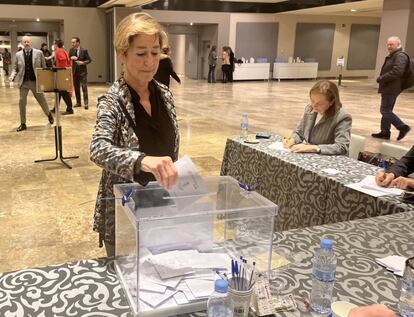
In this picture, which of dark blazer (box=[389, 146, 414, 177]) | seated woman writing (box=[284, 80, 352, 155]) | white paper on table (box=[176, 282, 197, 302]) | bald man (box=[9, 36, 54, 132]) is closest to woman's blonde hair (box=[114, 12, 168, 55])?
white paper on table (box=[176, 282, 197, 302])

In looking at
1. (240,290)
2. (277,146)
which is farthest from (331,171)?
(240,290)

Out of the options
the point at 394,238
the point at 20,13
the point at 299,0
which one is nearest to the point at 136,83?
the point at 394,238

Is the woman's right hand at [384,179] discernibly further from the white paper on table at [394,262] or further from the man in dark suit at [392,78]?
the man in dark suit at [392,78]

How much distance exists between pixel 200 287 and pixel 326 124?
2734mm

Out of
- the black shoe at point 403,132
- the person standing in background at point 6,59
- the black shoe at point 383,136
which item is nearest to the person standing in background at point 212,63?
the person standing in background at point 6,59

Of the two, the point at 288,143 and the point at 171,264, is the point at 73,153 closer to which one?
the point at 288,143

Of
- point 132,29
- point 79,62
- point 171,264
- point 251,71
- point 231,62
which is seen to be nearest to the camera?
point 171,264

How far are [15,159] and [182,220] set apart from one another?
5.39 metres

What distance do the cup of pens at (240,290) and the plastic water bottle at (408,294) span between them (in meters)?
Result: 0.48

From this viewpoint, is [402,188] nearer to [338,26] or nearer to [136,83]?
[136,83]

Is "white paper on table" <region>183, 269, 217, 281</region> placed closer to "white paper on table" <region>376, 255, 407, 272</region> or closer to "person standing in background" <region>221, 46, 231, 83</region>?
"white paper on table" <region>376, 255, 407, 272</region>

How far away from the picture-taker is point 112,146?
157 cm

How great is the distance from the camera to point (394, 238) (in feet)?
6.26

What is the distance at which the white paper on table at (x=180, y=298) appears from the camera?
1.27 metres
